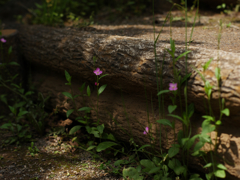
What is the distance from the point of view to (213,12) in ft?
13.7

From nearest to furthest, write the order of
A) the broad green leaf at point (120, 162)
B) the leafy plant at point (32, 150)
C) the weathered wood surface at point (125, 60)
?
the weathered wood surface at point (125, 60), the broad green leaf at point (120, 162), the leafy plant at point (32, 150)

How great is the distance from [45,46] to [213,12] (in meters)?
3.30

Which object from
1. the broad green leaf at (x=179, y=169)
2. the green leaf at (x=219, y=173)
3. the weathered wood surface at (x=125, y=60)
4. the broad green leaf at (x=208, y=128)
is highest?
the weathered wood surface at (x=125, y=60)

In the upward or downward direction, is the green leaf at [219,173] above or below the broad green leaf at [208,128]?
below

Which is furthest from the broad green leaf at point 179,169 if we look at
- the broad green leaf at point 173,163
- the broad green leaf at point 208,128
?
the broad green leaf at point 208,128

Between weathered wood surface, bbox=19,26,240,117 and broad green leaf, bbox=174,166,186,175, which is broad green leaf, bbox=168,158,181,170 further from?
weathered wood surface, bbox=19,26,240,117

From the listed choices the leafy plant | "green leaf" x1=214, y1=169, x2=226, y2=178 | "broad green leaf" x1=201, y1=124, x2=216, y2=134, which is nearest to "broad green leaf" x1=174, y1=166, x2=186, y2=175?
"green leaf" x1=214, y1=169, x2=226, y2=178

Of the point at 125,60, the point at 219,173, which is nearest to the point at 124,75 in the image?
the point at 125,60

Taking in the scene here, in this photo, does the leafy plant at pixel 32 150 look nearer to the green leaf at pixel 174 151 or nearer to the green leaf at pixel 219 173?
the green leaf at pixel 174 151

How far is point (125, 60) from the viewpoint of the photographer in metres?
2.00

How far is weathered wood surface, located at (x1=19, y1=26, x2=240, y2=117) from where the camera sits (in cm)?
152

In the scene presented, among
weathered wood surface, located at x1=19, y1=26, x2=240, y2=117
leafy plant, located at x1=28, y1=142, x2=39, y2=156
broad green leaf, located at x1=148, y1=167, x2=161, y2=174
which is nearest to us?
weathered wood surface, located at x1=19, y1=26, x2=240, y2=117

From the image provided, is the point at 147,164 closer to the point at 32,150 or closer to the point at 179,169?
the point at 179,169

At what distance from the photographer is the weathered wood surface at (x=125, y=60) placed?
1.52 m
